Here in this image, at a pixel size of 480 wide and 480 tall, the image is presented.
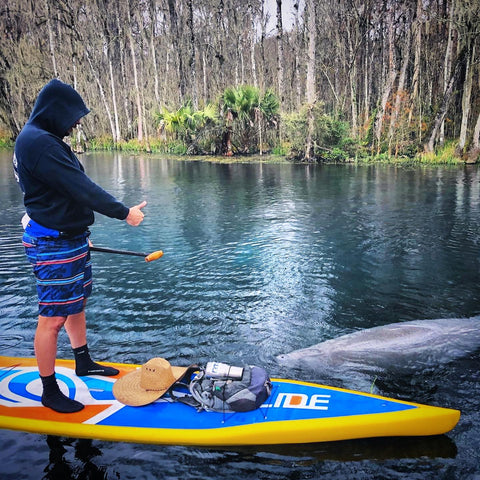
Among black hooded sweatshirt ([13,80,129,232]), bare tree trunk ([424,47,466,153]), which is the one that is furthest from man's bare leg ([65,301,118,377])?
bare tree trunk ([424,47,466,153])

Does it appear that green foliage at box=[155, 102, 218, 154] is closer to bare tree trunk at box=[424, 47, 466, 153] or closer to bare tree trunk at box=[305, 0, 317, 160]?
bare tree trunk at box=[305, 0, 317, 160]

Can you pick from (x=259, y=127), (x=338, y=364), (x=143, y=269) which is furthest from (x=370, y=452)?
(x=259, y=127)

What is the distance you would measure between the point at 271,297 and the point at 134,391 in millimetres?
2850

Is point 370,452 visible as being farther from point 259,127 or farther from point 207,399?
point 259,127

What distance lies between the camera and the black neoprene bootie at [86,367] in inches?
132

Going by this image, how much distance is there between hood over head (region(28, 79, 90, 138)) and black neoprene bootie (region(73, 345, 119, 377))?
164 centimetres

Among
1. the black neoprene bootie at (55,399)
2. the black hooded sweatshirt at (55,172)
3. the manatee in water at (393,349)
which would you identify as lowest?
the manatee in water at (393,349)

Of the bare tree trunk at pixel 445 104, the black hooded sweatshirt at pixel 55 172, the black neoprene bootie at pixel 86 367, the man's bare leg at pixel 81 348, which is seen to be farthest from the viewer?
Answer: the bare tree trunk at pixel 445 104


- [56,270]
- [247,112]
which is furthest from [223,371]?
[247,112]

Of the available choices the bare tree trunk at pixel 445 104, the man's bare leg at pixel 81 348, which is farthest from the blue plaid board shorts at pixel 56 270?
the bare tree trunk at pixel 445 104

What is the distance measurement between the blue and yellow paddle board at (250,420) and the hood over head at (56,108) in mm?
1913

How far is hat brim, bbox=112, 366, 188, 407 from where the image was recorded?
3.03 m

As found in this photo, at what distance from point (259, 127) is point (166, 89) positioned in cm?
1786

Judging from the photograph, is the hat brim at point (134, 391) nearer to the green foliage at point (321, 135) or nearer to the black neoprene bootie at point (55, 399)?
the black neoprene bootie at point (55, 399)
